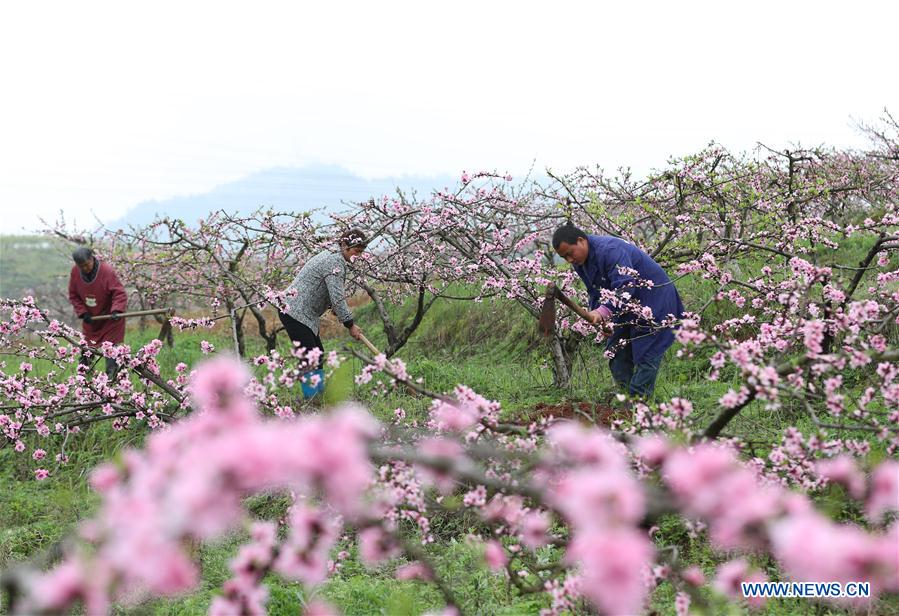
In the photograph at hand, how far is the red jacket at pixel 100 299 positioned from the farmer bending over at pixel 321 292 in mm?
2608

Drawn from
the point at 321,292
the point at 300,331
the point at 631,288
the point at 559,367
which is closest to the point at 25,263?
the point at 300,331

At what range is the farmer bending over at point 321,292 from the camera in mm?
6891

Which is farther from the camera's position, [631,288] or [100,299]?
[100,299]

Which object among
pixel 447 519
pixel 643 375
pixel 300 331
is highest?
Answer: pixel 300 331

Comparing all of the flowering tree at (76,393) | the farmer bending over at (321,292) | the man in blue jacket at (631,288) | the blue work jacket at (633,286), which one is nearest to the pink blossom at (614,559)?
the man in blue jacket at (631,288)

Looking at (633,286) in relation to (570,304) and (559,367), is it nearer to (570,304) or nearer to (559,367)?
(570,304)

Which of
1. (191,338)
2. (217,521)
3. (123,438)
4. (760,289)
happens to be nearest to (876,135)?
(760,289)

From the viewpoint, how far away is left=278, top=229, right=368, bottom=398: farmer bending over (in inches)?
271

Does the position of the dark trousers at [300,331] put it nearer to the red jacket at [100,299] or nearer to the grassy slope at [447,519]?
the grassy slope at [447,519]

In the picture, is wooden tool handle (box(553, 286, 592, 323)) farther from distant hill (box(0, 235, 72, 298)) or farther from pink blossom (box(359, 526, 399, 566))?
distant hill (box(0, 235, 72, 298))

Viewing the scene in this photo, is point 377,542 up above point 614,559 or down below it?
below

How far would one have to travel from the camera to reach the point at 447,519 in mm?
4695

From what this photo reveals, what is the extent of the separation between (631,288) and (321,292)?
129 inches

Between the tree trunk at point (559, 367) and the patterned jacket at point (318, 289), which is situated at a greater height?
the patterned jacket at point (318, 289)
